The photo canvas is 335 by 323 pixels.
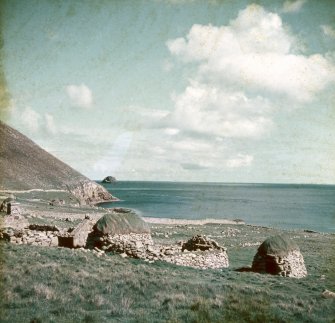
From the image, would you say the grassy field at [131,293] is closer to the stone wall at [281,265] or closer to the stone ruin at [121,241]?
the stone ruin at [121,241]

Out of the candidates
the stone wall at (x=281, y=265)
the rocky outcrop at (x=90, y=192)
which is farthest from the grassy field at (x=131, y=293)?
the rocky outcrop at (x=90, y=192)

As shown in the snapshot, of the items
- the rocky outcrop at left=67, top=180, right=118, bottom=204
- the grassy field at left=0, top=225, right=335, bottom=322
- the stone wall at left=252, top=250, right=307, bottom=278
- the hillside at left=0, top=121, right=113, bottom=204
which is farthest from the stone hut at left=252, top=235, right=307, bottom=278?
the rocky outcrop at left=67, top=180, right=118, bottom=204

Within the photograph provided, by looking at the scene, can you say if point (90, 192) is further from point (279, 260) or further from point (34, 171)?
point (279, 260)

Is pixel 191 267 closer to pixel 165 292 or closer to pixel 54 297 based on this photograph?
pixel 165 292

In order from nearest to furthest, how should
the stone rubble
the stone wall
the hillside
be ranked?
the stone rubble → the stone wall → the hillside

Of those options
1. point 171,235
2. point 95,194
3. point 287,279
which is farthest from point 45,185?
point 287,279

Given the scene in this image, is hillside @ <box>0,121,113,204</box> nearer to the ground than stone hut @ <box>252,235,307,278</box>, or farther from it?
farther from it

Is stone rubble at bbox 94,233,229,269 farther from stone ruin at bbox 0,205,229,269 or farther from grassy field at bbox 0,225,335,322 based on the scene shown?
grassy field at bbox 0,225,335,322
